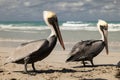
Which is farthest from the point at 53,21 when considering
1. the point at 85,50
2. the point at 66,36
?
the point at 66,36

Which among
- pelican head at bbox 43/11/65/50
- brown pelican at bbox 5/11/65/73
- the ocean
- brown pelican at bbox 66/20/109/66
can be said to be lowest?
the ocean

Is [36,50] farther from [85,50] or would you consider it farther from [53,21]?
[85,50]

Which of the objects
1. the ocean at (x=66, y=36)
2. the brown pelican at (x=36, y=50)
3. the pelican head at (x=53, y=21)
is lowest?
the ocean at (x=66, y=36)

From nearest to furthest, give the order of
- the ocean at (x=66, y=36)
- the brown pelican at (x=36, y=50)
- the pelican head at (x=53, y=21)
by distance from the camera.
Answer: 1. the brown pelican at (x=36, y=50)
2. the pelican head at (x=53, y=21)
3. the ocean at (x=66, y=36)

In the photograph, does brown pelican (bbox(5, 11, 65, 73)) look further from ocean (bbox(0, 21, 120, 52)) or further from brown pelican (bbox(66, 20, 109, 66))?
ocean (bbox(0, 21, 120, 52))

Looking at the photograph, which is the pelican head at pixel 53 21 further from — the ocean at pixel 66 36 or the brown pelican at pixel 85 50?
the ocean at pixel 66 36

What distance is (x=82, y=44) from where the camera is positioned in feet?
33.5

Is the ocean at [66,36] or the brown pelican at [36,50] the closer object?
the brown pelican at [36,50]

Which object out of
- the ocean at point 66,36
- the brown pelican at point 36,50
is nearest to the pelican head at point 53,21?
the brown pelican at point 36,50

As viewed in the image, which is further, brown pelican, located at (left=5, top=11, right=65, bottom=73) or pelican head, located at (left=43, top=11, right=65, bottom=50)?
pelican head, located at (left=43, top=11, right=65, bottom=50)

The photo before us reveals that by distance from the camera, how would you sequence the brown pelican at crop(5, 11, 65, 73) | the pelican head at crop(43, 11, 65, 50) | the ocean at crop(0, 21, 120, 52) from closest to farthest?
the brown pelican at crop(5, 11, 65, 73), the pelican head at crop(43, 11, 65, 50), the ocean at crop(0, 21, 120, 52)

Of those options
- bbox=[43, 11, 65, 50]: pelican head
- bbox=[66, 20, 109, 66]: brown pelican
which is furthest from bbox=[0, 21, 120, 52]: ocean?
bbox=[43, 11, 65, 50]: pelican head

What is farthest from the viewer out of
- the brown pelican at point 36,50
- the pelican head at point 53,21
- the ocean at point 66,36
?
the ocean at point 66,36

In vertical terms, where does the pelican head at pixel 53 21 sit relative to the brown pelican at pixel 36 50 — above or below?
above
